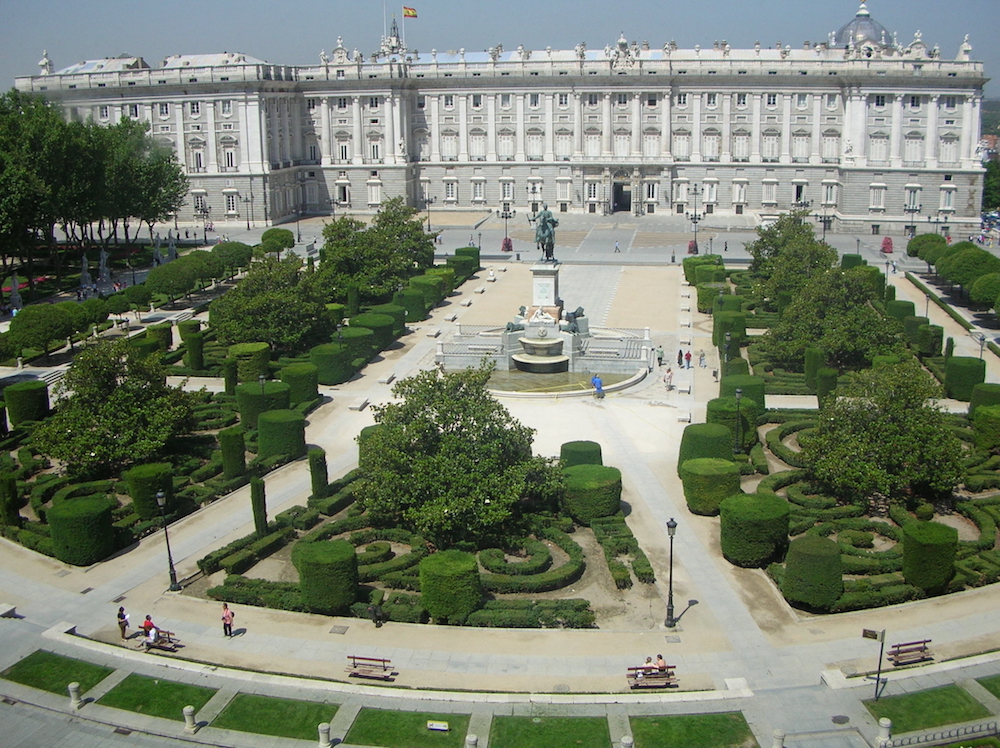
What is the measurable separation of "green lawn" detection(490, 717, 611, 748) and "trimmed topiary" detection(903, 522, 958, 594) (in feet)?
37.9

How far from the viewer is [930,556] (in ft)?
106

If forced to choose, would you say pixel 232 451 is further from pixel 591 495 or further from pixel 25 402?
pixel 591 495

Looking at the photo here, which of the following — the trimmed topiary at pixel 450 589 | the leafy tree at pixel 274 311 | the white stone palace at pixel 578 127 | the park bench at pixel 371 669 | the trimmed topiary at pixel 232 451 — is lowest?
the park bench at pixel 371 669

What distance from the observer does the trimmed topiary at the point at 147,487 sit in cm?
3906

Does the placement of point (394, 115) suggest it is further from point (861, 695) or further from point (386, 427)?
point (861, 695)

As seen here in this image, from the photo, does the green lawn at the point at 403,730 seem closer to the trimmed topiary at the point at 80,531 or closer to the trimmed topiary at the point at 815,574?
the trimmed topiary at the point at 815,574

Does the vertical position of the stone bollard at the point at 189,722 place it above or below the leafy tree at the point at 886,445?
below

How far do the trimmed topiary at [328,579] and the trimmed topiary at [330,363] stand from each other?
24.4m

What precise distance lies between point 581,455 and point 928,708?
1669 cm

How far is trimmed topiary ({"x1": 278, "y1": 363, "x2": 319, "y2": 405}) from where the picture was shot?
171 feet

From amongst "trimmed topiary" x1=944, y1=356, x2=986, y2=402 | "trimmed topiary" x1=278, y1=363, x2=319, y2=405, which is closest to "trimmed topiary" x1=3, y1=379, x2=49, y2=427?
"trimmed topiary" x1=278, y1=363, x2=319, y2=405

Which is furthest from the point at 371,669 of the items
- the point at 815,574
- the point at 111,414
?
the point at 111,414

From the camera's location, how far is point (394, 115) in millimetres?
117188

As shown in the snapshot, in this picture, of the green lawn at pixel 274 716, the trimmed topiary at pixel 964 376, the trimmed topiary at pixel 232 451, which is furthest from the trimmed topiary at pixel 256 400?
the trimmed topiary at pixel 964 376
